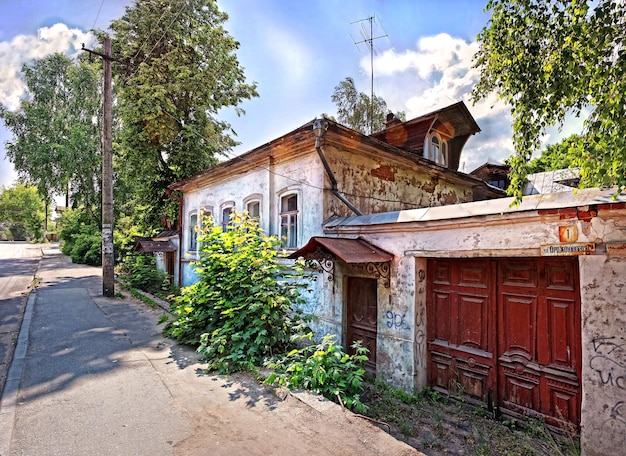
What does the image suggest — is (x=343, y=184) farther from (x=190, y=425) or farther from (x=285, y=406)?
(x=190, y=425)

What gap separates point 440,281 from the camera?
5836 millimetres

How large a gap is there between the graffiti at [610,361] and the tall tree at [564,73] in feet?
6.03

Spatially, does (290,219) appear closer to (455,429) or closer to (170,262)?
(455,429)

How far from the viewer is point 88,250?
906 inches

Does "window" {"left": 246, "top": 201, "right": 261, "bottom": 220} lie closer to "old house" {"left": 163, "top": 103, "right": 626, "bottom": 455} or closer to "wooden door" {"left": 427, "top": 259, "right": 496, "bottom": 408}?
"old house" {"left": 163, "top": 103, "right": 626, "bottom": 455}

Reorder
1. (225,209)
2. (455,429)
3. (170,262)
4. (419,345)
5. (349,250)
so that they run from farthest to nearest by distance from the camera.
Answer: (170,262)
(225,209)
(349,250)
(419,345)
(455,429)

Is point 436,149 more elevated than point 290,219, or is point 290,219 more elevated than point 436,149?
point 436,149

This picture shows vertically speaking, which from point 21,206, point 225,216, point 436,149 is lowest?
point 225,216

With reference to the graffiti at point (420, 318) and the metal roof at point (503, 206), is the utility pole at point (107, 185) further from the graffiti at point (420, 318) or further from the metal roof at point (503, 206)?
the graffiti at point (420, 318)

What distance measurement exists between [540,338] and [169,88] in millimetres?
16478

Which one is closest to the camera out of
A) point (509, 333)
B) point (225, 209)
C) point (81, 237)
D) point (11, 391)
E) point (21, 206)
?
point (11, 391)

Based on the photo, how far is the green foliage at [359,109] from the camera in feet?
68.5

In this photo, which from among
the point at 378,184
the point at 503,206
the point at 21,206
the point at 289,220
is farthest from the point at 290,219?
the point at 21,206

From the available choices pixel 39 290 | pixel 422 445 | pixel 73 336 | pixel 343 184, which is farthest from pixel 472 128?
pixel 39 290
